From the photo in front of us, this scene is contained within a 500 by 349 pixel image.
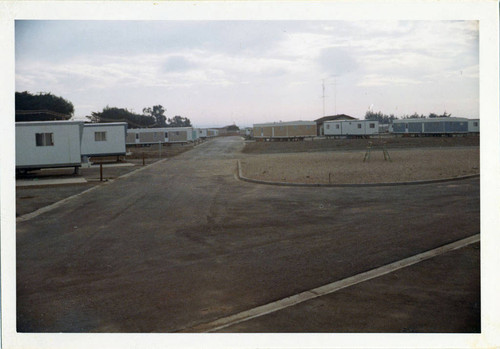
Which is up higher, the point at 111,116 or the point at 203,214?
the point at 111,116

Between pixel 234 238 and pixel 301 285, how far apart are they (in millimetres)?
2808

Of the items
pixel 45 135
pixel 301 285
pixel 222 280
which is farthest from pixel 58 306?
pixel 45 135

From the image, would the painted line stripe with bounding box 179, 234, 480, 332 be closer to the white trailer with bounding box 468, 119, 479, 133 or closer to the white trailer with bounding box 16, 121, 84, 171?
the white trailer with bounding box 16, 121, 84, 171

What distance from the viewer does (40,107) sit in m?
61.4

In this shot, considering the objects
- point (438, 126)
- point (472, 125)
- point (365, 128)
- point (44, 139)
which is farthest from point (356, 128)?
point (44, 139)

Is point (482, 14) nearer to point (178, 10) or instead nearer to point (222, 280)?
point (178, 10)

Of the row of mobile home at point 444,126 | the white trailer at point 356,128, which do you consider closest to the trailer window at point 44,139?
the white trailer at point 356,128

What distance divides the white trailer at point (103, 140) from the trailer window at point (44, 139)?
8045 millimetres

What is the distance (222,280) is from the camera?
6.29 metres

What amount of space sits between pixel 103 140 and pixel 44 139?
8476mm

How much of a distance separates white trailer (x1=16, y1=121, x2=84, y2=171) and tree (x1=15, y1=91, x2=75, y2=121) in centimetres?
3604

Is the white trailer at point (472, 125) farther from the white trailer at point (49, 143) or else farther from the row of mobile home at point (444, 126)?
the white trailer at point (49, 143)

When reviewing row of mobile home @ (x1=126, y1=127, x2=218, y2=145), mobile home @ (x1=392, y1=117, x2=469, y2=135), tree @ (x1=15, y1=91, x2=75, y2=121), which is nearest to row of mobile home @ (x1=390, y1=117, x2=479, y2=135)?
mobile home @ (x1=392, y1=117, x2=469, y2=135)
